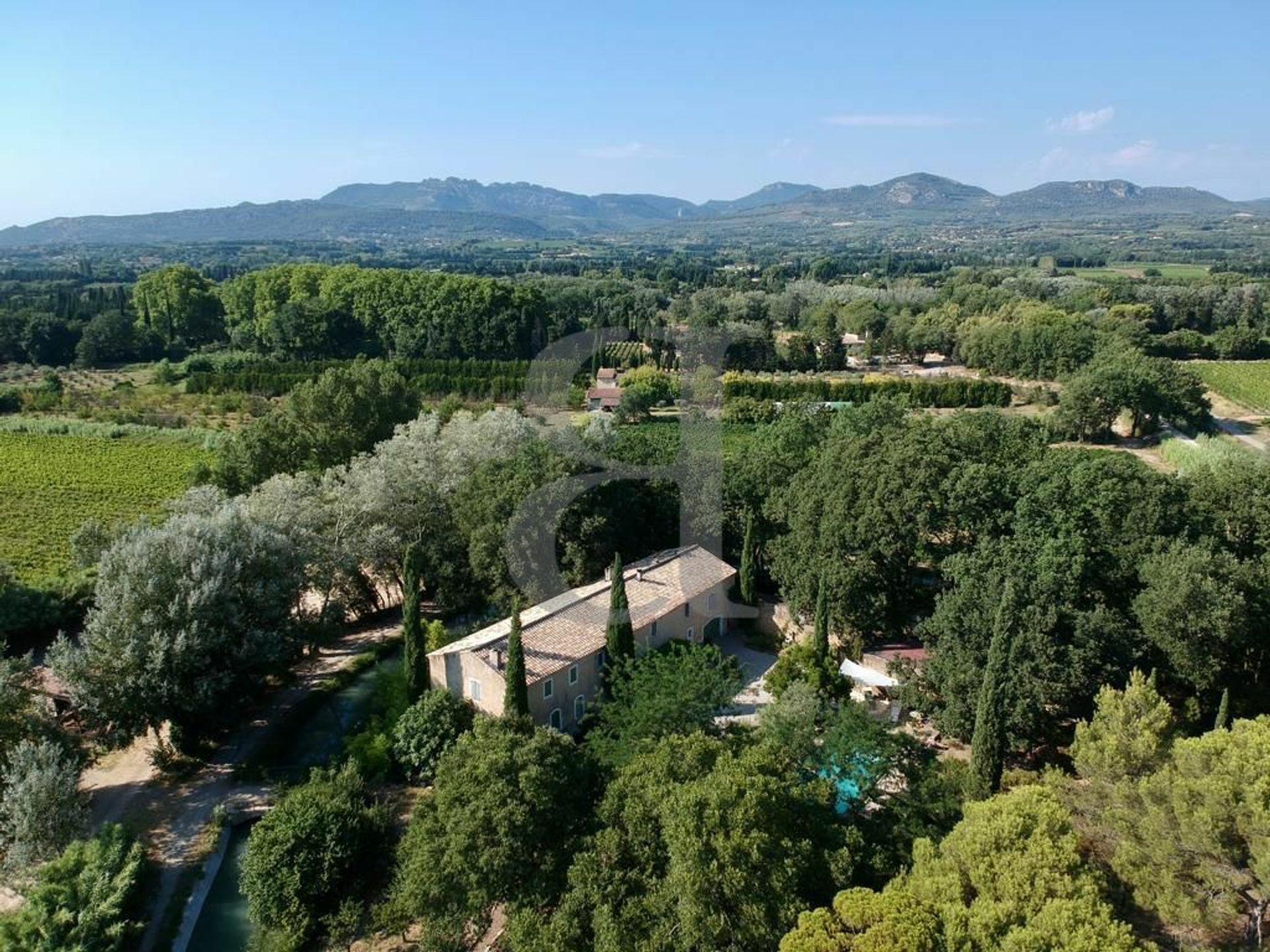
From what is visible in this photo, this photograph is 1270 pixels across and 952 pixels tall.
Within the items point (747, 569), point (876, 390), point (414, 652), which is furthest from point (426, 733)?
point (876, 390)

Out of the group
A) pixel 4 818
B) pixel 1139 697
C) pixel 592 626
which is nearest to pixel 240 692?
pixel 4 818

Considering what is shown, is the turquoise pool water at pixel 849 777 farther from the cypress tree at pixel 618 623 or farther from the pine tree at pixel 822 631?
the cypress tree at pixel 618 623

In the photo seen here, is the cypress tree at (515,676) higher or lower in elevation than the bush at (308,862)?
higher

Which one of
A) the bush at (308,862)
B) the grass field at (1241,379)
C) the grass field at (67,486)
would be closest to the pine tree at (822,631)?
the bush at (308,862)

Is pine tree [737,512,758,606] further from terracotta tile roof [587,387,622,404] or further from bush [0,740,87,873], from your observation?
terracotta tile roof [587,387,622,404]

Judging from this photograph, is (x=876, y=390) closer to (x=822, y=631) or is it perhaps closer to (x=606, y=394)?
(x=606, y=394)

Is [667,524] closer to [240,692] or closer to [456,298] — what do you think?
[240,692]
